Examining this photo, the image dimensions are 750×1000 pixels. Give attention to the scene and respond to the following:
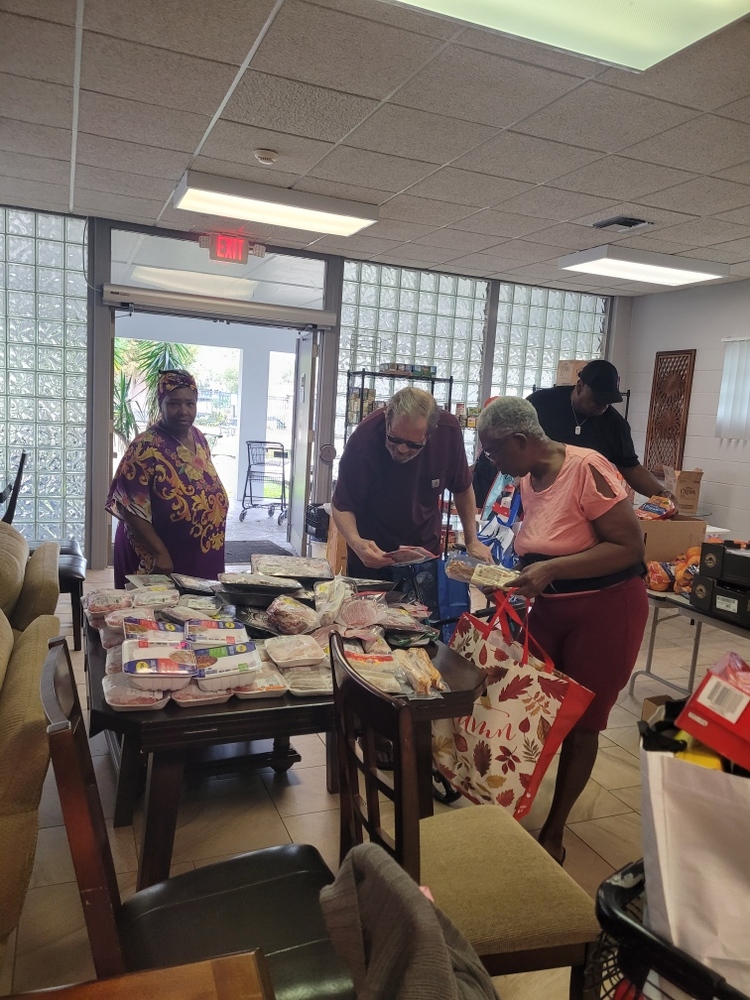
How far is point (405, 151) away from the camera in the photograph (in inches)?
142

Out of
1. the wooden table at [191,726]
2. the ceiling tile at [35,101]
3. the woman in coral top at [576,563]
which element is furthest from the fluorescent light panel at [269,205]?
the wooden table at [191,726]

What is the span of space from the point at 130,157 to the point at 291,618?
3150 millimetres

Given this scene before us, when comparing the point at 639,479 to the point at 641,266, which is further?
the point at 641,266

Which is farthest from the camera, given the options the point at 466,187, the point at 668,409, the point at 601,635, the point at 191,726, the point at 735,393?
the point at 668,409

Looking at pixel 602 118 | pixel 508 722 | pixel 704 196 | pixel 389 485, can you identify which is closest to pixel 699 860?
pixel 508 722

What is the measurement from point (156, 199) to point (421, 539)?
3.31 meters

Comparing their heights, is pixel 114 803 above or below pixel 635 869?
below

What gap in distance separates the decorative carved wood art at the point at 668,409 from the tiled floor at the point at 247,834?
438 centimetres

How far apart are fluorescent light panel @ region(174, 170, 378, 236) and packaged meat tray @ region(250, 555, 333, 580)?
265 cm

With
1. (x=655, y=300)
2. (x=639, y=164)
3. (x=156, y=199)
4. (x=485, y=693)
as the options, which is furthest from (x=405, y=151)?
(x=655, y=300)

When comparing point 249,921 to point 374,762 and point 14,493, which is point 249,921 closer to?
point 374,762

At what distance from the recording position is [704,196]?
13.1 ft

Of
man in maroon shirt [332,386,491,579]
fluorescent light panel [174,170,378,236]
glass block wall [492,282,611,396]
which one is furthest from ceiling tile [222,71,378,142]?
glass block wall [492,282,611,396]

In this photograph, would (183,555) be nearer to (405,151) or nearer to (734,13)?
(405,151)
